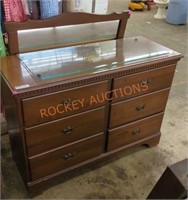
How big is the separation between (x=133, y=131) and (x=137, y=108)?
19cm

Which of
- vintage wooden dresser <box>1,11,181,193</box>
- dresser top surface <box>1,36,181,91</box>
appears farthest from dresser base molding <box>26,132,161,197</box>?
dresser top surface <box>1,36,181,91</box>

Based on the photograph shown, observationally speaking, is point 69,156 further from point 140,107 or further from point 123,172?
point 140,107

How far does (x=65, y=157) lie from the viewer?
1.36 meters

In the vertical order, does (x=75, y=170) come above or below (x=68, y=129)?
below

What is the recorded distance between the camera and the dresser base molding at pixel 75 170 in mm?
1346

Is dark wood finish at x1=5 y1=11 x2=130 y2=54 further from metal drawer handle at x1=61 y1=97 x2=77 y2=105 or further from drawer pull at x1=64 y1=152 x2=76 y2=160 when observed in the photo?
drawer pull at x1=64 y1=152 x2=76 y2=160

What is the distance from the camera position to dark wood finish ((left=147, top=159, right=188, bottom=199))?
71 centimetres

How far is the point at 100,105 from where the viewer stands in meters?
1.27

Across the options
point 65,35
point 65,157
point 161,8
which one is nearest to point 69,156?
point 65,157

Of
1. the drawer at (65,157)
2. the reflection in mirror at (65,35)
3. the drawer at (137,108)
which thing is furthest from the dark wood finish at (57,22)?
the drawer at (65,157)

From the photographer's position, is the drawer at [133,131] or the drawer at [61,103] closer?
the drawer at [61,103]

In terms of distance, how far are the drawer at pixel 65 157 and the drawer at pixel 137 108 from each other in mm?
145

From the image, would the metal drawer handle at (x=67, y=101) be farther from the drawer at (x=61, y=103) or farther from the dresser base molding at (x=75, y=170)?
the dresser base molding at (x=75, y=170)

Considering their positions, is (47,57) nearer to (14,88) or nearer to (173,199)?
(14,88)
